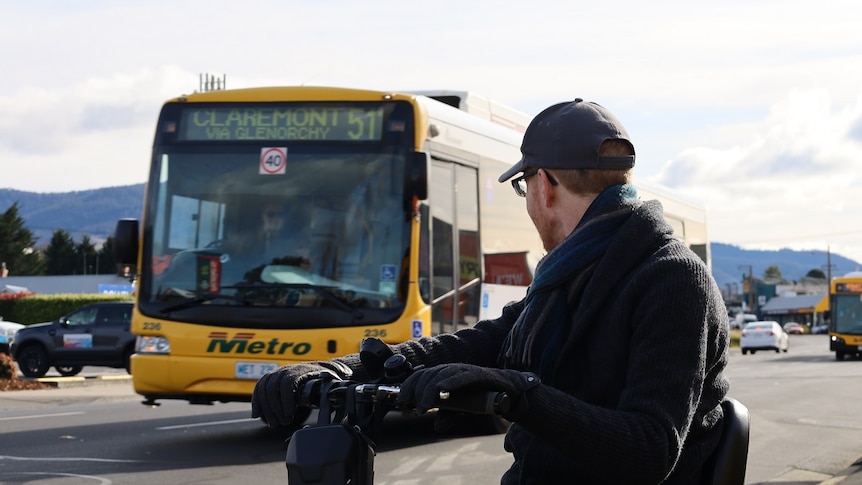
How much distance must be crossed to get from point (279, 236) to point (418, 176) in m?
1.39

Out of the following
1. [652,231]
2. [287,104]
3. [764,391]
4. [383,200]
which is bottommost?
[764,391]

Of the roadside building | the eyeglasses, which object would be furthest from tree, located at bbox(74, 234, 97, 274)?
the eyeglasses

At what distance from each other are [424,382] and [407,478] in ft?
24.7

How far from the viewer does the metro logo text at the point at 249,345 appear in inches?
449

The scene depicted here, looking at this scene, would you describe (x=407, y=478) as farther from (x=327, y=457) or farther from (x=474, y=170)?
(x=327, y=457)

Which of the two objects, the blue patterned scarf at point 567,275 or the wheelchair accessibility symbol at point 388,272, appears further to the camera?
the wheelchair accessibility symbol at point 388,272

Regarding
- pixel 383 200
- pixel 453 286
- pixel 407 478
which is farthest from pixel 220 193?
pixel 407 478

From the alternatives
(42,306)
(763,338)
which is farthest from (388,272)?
(763,338)

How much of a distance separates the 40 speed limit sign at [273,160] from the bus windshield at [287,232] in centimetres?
2

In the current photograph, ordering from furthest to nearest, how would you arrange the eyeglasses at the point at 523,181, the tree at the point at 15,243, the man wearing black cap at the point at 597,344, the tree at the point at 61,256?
the tree at the point at 61,256 < the tree at the point at 15,243 < the eyeglasses at the point at 523,181 < the man wearing black cap at the point at 597,344

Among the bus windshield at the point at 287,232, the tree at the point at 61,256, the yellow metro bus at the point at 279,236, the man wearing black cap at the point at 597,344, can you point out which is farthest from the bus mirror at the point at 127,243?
the tree at the point at 61,256

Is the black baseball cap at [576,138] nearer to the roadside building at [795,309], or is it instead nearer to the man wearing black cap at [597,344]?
the man wearing black cap at [597,344]

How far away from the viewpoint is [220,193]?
464 inches

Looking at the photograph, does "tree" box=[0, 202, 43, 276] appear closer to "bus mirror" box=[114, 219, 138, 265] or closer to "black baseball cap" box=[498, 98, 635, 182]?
"bus mirror" box=[114, 219, 138, 265]
